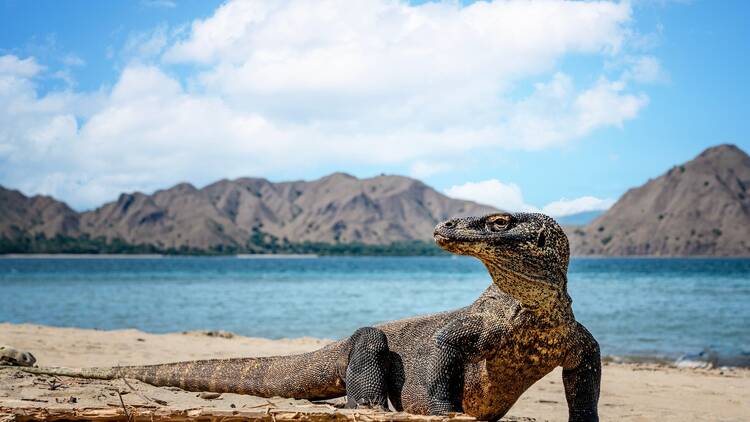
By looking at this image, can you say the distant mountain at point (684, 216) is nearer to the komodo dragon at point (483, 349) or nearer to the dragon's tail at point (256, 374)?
the dragon's tail at point (256, 374)

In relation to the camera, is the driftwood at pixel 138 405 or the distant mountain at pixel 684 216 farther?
the distant mountain at pixel 684 216

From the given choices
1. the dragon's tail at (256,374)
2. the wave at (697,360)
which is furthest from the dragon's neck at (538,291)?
the wave at (697,360)

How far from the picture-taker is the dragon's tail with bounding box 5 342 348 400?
6.51 metres

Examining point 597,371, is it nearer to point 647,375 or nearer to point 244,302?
point 647,375

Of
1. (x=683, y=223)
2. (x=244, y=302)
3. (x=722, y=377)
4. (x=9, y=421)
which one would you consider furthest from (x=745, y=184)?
(x=9, y=421)

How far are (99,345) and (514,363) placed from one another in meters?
10.8

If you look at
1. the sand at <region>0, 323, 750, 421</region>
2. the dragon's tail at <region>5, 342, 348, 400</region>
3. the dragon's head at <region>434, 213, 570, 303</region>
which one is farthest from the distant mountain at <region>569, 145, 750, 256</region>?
the dragon's head at <region>434, 213, 570, 303</region>

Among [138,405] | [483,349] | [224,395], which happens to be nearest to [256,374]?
[224,395]

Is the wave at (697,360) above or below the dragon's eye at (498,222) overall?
below

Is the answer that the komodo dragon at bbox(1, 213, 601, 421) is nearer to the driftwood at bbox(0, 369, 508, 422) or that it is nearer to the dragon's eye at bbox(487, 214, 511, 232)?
the dragon's eye at bbox(487, 214, 511, 232)

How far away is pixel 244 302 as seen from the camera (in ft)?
130

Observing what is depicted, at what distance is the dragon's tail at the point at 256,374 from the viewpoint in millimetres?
6508

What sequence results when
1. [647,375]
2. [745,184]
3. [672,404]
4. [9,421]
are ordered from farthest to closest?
[745,184] < [647,375] < [672,404] < [9,421]

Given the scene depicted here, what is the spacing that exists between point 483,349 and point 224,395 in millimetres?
2850
